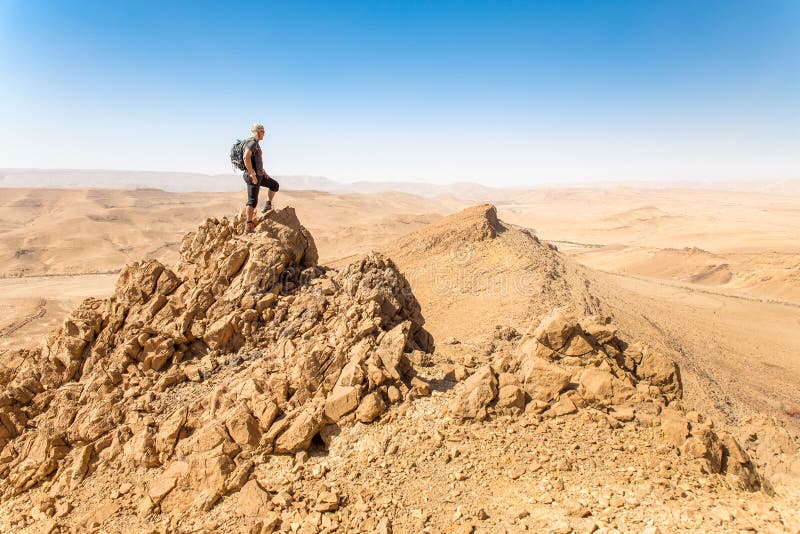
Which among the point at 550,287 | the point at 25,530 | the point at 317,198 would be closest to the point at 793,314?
the point at 550,287

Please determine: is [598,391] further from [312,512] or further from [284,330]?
[284,330]

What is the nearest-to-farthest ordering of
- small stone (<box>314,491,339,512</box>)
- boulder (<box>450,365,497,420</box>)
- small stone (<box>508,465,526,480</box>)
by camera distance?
small stone (<box>314,491,339,512</box>) → small stone (<box>508,465,526,480</box>) → boulder (<box>450,365,497,420</box>)

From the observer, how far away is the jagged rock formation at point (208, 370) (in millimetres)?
5168

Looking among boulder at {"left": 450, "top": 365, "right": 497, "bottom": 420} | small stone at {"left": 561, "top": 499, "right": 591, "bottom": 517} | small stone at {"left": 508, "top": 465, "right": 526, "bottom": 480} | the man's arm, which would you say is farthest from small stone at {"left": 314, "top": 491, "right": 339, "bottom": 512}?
the man's arm

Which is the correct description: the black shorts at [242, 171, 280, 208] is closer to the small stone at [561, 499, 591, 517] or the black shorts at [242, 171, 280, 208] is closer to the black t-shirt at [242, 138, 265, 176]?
the black t-shirt at [242, 138, 265, 176]

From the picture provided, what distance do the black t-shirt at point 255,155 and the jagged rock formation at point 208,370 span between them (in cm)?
89

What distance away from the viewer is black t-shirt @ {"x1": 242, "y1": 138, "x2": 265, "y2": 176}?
7.18 meters

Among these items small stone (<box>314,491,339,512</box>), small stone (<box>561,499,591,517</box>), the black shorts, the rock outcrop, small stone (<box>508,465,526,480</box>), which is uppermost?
the black shorts

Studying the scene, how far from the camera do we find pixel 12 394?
5863 millimetres

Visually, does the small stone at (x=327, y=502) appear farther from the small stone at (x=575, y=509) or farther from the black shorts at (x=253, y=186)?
the black shorts at (x=253, y=186)

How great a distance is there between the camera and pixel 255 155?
727cm

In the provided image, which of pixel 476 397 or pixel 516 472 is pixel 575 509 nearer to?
pixel 516 472

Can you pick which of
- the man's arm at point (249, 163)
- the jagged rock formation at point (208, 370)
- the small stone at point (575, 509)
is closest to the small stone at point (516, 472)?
the small stone at point (575, 509)

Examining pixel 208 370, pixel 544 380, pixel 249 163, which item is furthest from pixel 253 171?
pixel 544 380
